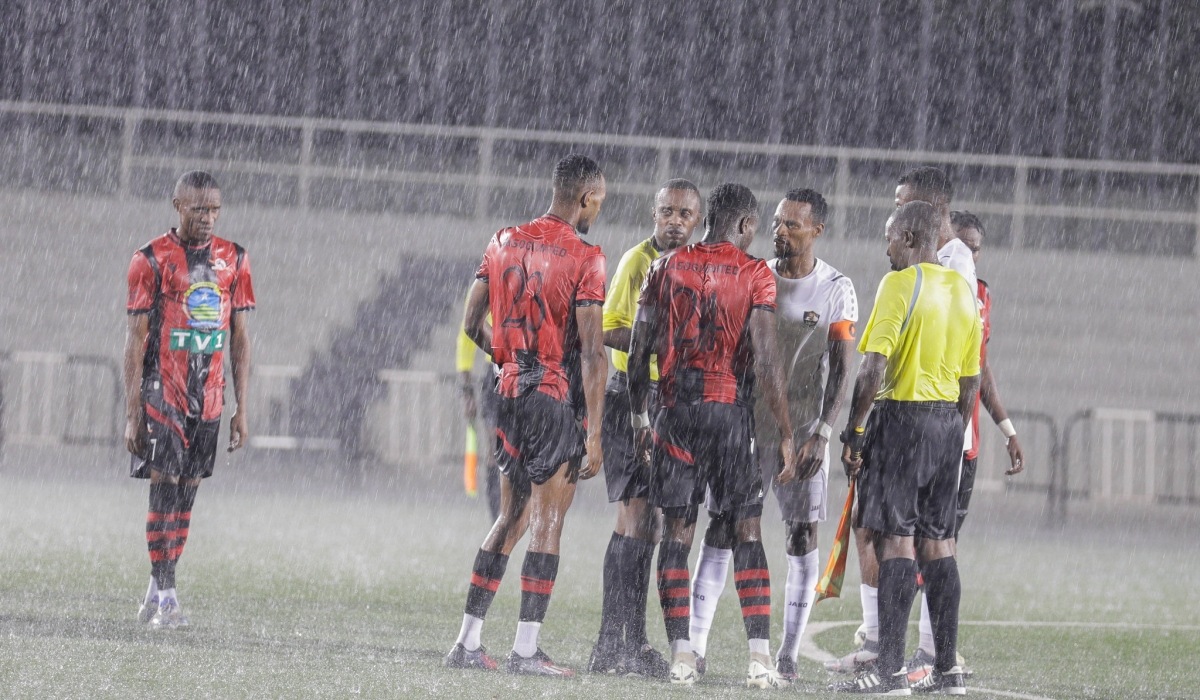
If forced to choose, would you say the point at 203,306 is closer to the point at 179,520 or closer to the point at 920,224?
the point at 179,520

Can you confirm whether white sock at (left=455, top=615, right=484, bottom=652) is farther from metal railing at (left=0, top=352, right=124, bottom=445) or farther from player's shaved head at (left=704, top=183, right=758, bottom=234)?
metal railing at (left=0, top=352, right=124, bottom=445)

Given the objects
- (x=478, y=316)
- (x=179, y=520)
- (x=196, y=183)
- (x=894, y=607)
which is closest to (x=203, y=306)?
(x=196, y=183)

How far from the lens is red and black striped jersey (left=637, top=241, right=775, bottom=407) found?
555 cm

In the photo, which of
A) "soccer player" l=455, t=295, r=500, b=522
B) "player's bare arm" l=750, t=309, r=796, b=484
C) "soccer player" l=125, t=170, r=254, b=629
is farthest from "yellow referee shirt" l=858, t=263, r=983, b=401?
"soccer player" l=125, t=170, r=254, b=629

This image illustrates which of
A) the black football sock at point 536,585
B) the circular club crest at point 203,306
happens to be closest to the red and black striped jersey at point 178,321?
the circular club crest at point 203,306

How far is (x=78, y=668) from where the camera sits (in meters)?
5.08

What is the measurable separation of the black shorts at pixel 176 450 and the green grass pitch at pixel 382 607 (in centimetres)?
68

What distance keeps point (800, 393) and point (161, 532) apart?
297 centimetres

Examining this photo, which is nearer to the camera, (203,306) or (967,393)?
(967,393)

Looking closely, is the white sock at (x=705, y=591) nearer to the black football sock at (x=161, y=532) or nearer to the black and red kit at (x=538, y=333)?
the black and red kit at (x=538, y=333)

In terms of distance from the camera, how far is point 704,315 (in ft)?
18.3

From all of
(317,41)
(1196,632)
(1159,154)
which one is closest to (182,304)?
(1196,632)

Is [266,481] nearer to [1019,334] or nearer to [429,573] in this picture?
[429,573]

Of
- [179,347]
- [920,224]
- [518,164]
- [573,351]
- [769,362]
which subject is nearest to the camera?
[769,362]
